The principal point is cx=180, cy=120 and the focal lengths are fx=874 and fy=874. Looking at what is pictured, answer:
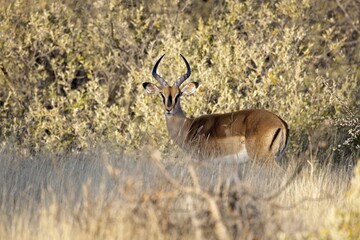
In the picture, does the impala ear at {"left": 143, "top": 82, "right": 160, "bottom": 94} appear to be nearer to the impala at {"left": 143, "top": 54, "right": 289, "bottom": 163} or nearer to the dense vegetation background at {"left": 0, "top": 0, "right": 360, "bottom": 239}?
the impala at {"left": 143, "top": 54, "right": 289, "bottom": 163}

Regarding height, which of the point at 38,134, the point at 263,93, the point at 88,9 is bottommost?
the point at 38,134

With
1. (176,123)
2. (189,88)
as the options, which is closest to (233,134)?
(176,123)

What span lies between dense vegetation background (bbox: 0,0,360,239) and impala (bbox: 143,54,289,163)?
1.78 ft

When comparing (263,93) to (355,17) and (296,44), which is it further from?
(355,17)

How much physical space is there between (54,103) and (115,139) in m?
1.75

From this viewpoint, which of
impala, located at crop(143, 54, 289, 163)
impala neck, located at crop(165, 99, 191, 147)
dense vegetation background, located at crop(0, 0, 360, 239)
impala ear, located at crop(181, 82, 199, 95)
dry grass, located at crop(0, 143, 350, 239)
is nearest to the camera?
dry grass, located at crop(0, 143, 350, 239)

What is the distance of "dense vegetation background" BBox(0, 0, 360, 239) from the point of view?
11461 millimetres

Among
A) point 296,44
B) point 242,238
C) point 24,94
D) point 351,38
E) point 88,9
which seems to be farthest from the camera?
point 351,38

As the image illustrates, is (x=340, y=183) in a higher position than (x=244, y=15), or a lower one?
lower

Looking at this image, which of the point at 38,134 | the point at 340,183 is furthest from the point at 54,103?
the point at 340,183

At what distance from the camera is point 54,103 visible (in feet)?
40.9

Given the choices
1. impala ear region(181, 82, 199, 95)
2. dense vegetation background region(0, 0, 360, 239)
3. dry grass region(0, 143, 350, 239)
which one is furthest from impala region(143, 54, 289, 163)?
dry grass region(0, 143, 350, 239)

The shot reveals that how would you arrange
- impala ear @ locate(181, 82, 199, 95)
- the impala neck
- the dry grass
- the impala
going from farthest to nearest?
impala ear @ locate(181, 82, 199, 95)
the impala neck
the impala
the dry grass

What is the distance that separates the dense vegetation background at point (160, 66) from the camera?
11461 millimetres
